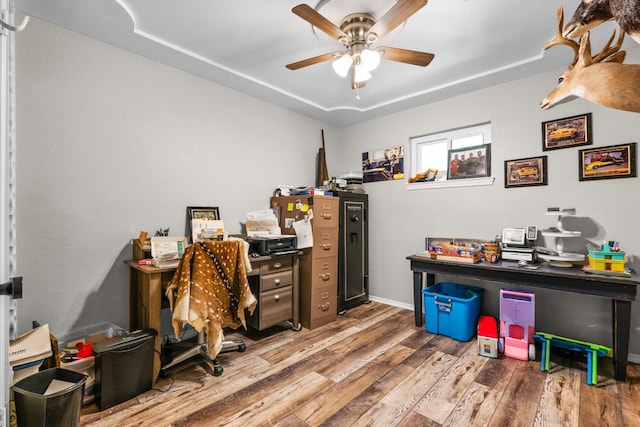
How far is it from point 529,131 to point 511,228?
3.08ft

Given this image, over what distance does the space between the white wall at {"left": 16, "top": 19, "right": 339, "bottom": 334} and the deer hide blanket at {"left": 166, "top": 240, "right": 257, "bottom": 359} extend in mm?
753

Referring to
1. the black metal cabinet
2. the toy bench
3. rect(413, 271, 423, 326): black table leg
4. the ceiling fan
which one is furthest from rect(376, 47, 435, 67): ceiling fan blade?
the toy bench

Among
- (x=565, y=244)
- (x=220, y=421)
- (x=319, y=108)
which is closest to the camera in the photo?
(x=220, y=421)

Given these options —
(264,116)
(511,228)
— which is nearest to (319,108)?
(264,116)

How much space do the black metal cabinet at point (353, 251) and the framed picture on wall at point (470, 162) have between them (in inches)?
43.6

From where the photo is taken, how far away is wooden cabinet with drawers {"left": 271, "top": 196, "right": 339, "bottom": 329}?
2.88 metres

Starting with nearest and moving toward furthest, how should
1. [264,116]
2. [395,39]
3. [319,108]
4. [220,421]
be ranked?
[220,421]
[395,39]
[264,116]
[319,108]

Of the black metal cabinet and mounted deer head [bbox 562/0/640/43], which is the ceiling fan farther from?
the black metal cabinet

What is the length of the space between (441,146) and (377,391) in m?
2.69

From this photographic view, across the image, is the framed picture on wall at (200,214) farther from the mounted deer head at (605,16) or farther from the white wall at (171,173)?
the mounted deer head at (605,16)

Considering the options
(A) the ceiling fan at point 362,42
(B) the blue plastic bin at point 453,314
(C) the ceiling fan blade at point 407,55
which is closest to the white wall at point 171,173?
(B) the blue plastic bin at point 453,314

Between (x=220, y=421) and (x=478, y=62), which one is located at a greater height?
(x=478, y=62)

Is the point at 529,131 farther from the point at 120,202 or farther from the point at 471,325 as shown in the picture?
the point at 120,202

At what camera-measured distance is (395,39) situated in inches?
86.7
